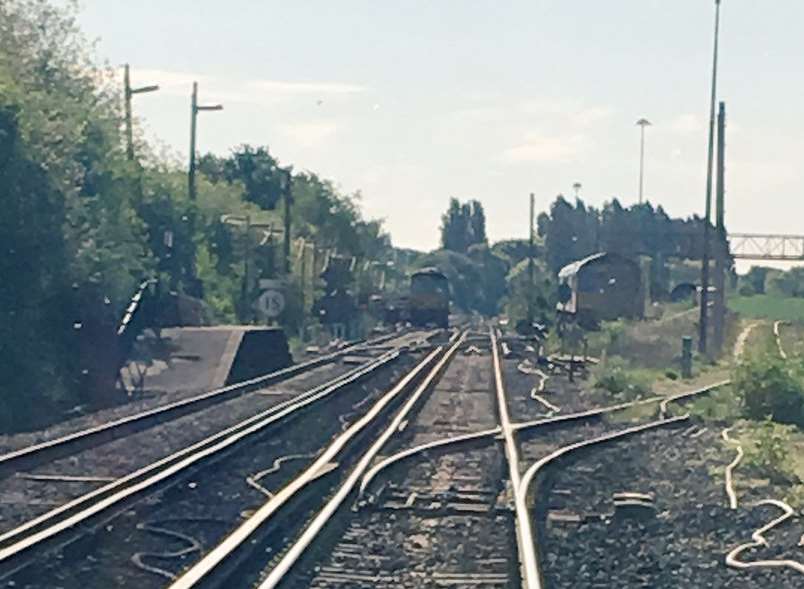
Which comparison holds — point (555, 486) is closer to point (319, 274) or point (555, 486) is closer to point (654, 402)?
point (654, 402)

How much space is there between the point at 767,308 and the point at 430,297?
1862 cm

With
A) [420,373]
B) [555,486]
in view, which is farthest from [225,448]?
[420,373]

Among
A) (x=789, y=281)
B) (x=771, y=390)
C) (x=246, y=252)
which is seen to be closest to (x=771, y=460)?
(x=771, y=390)

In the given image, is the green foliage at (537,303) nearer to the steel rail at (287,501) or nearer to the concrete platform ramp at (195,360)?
the concrete platform ramp at (195,360)

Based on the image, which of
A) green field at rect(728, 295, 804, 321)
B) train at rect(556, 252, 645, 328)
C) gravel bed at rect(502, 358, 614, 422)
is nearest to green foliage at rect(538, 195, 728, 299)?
green field at rect(728, 295, 804, 321)

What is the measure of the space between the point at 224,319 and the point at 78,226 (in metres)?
24.9

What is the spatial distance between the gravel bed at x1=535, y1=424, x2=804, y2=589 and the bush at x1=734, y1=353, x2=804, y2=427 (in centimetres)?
653

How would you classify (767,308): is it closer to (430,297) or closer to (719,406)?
(430,297)

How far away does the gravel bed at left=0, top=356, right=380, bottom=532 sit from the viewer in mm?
14227

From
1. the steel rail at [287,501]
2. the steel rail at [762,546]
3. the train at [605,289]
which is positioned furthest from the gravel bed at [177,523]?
the train at [605,289]

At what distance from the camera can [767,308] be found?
91312mm

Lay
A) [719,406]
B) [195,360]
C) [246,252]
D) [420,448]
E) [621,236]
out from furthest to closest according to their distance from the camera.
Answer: [621,236] < [246,252] < [195,360] < [719,406] < [420,448]

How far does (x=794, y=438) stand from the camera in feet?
77.2

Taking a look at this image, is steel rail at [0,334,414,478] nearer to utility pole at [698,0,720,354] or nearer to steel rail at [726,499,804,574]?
steel rail at [726,499,804,574]
